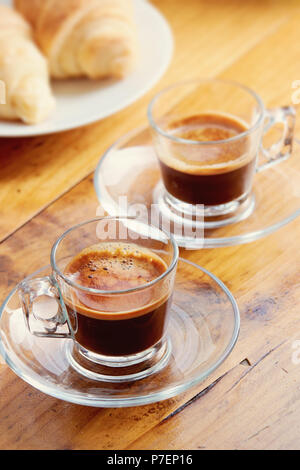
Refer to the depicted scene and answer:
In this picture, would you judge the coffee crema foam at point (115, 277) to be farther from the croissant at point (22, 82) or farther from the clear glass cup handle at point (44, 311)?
the croissant at point (22, 82)

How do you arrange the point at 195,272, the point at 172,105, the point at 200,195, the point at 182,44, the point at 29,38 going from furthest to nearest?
1. the point at 182,44
2. the point at 29,38
3. the point at 172,105
4. the point at 200,195
5. the point at 195,272

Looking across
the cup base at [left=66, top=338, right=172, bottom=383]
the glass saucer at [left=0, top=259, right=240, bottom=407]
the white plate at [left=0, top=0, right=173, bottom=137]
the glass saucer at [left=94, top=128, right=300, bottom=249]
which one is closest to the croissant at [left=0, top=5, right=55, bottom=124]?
the white plate at [left=0, top=0, right=173, bottom=137]

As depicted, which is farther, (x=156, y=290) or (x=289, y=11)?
(x=289, y=11)

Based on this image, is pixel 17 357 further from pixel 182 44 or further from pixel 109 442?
pixel 182 44

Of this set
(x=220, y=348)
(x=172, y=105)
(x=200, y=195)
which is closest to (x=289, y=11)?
(x=172, y=105)

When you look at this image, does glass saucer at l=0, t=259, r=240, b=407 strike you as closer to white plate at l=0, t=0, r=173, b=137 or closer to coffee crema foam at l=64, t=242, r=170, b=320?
coffee crema foam at l=64, t=242, r=170, b=320

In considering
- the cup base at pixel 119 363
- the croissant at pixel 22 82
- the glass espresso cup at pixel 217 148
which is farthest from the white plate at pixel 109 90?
the cup base at pixel 119 363

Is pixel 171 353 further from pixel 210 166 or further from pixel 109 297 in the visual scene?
pixel 210 166
